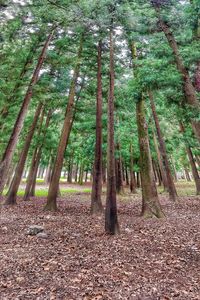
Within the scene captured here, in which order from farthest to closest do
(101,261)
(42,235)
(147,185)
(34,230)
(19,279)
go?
(147,185) < (34,230) < (42,235) < (101,261) < (19,279)

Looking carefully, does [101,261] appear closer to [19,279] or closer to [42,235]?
[19,279]

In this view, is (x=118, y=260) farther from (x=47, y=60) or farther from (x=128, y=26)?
(x=47, y=60)

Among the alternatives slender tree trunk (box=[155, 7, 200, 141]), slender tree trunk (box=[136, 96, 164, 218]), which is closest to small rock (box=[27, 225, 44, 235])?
slender tree trunk (box=[136, 96, 164, 218])

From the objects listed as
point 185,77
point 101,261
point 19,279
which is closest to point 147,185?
point 185,77

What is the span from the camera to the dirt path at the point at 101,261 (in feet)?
14.3

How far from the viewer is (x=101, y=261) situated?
576 cm

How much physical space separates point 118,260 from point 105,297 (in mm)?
1724

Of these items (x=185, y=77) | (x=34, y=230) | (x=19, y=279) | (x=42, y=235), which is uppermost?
(x=185, y=77)

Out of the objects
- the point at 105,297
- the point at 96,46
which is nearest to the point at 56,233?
the point at 105,297

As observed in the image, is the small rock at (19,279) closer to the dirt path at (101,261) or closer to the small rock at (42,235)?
the dirt path at (101,261)

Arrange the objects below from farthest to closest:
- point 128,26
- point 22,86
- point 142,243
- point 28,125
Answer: point 28,125
point 22,86
point 128,26
point 142,243

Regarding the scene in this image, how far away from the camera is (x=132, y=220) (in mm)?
10102

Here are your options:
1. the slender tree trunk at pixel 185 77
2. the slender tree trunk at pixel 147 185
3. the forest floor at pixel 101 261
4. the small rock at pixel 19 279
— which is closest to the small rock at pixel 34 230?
the forest floor at pixel 101 261

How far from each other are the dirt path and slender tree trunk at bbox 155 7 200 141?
3.41 m
